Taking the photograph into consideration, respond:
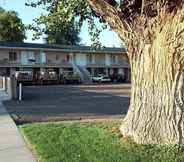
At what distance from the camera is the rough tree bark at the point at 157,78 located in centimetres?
950

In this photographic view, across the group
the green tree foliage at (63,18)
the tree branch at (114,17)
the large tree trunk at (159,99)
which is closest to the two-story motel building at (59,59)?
the green tree foliage at (63,18)

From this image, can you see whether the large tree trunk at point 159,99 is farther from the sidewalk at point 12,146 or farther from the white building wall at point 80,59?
the white building wall at point 80,59

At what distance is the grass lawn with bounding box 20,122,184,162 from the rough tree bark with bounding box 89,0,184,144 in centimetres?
37

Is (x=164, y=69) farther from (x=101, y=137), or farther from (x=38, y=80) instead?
(x=38, y=80)

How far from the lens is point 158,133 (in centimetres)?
969

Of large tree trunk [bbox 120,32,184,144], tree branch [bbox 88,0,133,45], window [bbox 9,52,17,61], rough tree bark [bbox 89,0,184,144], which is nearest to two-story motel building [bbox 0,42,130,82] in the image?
window [bbox 9,52,17,61]

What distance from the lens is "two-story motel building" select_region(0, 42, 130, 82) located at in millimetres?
72500

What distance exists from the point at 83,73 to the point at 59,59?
15.7 ft

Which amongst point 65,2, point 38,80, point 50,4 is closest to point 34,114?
point 50,4

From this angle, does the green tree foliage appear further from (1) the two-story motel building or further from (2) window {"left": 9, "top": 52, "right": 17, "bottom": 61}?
(2) window {"left": 9, "top": 52, "right": 17, "bottom": 61}

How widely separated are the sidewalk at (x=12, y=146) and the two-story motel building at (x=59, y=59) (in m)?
55.7

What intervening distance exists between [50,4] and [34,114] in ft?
22.4

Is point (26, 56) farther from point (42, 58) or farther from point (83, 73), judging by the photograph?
point (83, 73)

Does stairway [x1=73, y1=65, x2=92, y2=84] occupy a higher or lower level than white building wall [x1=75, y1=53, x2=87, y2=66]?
lower
